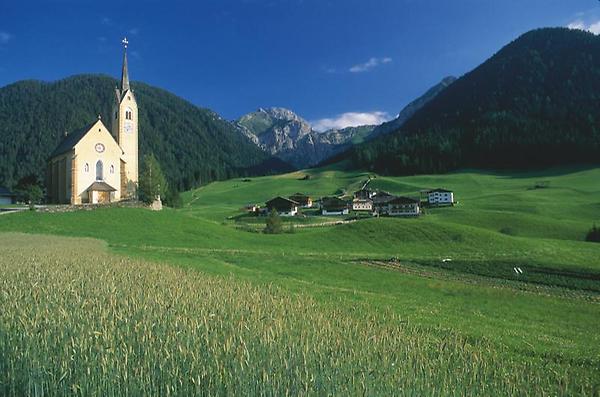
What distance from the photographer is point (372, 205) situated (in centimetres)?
12325

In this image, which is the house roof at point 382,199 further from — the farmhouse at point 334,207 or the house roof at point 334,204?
the farmhouse at point 334,207

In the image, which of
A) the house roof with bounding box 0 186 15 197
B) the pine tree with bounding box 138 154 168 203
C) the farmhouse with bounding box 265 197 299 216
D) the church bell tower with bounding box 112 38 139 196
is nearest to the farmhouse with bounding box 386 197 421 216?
the farmhouse with bounding box 265 197 299 216

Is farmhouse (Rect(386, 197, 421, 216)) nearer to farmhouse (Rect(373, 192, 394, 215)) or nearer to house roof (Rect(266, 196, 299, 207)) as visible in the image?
farmhouse (Rect(373, 192, 394, 215))

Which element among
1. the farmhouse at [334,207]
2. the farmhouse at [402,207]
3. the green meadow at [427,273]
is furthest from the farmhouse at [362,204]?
the green meadow at [427,273]

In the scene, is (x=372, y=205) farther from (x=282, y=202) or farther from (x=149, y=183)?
(x=149, y=183)

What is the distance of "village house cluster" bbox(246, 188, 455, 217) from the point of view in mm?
109625

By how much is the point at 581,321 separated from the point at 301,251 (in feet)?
95.6

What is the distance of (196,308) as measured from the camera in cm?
1034

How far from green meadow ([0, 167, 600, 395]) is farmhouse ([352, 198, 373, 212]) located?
104 ft

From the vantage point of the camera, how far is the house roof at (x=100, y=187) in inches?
3044

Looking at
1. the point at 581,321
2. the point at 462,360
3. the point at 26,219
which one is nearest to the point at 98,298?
the point at 462,360

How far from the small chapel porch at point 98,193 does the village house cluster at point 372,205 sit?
1518 inches

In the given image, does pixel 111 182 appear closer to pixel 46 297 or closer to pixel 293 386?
pixel 46 297

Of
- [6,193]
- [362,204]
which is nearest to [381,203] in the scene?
[362,204]
